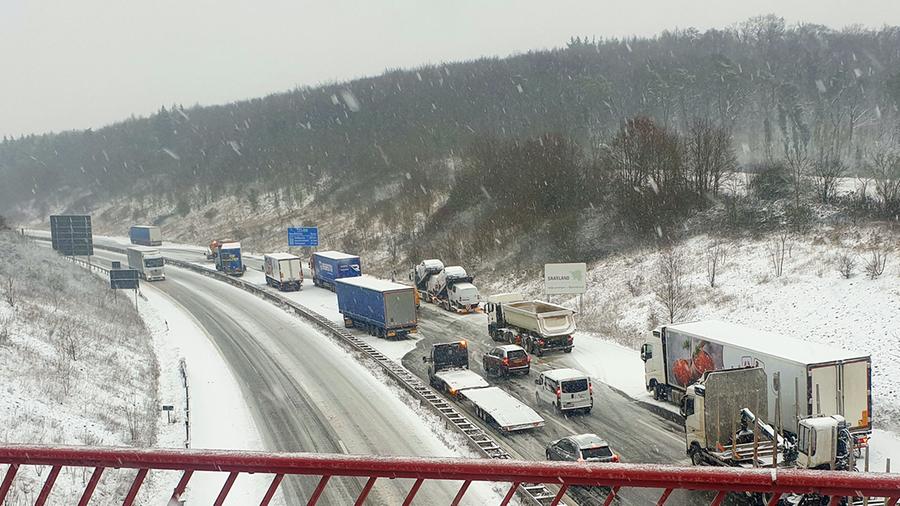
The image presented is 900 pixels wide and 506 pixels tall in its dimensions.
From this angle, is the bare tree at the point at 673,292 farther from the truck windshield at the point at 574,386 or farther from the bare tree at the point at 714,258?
the truck windshield at the point at 574,386

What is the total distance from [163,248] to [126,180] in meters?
88.9

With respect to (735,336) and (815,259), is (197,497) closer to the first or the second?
(735,336)

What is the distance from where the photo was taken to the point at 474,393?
29.8 m

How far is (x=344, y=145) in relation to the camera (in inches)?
5807

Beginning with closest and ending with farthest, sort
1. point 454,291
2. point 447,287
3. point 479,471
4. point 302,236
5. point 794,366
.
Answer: point 479,471 < point 794,366 < point 454,291 < point 447,287 < point 302,236

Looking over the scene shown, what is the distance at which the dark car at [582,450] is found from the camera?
69.8ft

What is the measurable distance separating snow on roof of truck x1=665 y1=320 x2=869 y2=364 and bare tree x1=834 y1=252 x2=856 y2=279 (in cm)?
1458

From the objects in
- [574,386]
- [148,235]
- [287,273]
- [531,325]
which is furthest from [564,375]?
[148,235]

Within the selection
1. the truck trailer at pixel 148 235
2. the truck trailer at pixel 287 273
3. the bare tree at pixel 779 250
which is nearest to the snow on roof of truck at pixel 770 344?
the bare tree at pixel 779 250

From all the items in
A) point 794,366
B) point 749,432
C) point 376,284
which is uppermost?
point 376,284

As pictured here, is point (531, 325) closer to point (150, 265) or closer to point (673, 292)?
point (673, 292)

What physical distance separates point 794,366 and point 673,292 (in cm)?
2038

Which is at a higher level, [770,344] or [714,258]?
[714,258]

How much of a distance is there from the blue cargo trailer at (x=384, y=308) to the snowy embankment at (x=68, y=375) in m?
13.3
